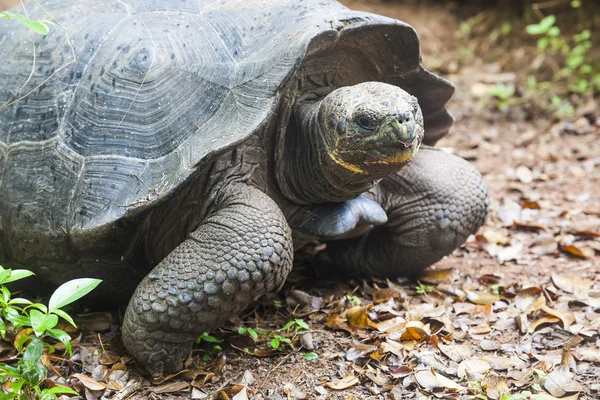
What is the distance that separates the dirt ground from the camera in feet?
11.4

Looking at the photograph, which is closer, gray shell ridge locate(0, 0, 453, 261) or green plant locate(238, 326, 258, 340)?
gray shell ridge locate(0, 0, 453, 261)

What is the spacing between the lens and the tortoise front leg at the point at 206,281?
3.47 m

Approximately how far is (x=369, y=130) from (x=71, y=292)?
161cm

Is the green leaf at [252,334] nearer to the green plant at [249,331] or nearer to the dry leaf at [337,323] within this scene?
the green plant at [249,331]

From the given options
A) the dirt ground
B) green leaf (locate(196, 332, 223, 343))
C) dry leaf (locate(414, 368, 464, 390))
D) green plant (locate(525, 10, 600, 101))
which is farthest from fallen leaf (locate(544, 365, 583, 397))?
green plant (locate(525, 10, 600, 101))

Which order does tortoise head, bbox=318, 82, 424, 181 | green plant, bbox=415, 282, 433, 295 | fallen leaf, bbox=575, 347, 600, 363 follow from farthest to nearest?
green plant, bbox=415, 282, 433, 295, fallen leaf, bbox=575, 347, 600, 363, tortoise head, bbox=318, 82, 424, 181

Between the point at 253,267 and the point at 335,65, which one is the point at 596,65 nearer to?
the point at 335,65

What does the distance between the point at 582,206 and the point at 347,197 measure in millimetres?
2852

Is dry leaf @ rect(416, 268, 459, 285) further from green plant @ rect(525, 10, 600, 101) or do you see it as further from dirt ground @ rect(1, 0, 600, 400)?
green plant @ rect(525, 10, 600, 101)

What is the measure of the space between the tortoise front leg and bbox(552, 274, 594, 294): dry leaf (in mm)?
1982

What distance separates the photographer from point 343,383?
3514 millimetres

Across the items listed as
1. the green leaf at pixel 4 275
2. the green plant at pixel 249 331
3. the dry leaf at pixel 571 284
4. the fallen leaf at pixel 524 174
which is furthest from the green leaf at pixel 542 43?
the green leaf at pixel 4 275

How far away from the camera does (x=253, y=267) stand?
11.4 feet

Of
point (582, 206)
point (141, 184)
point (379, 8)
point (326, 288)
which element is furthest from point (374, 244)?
point (379, 8)
